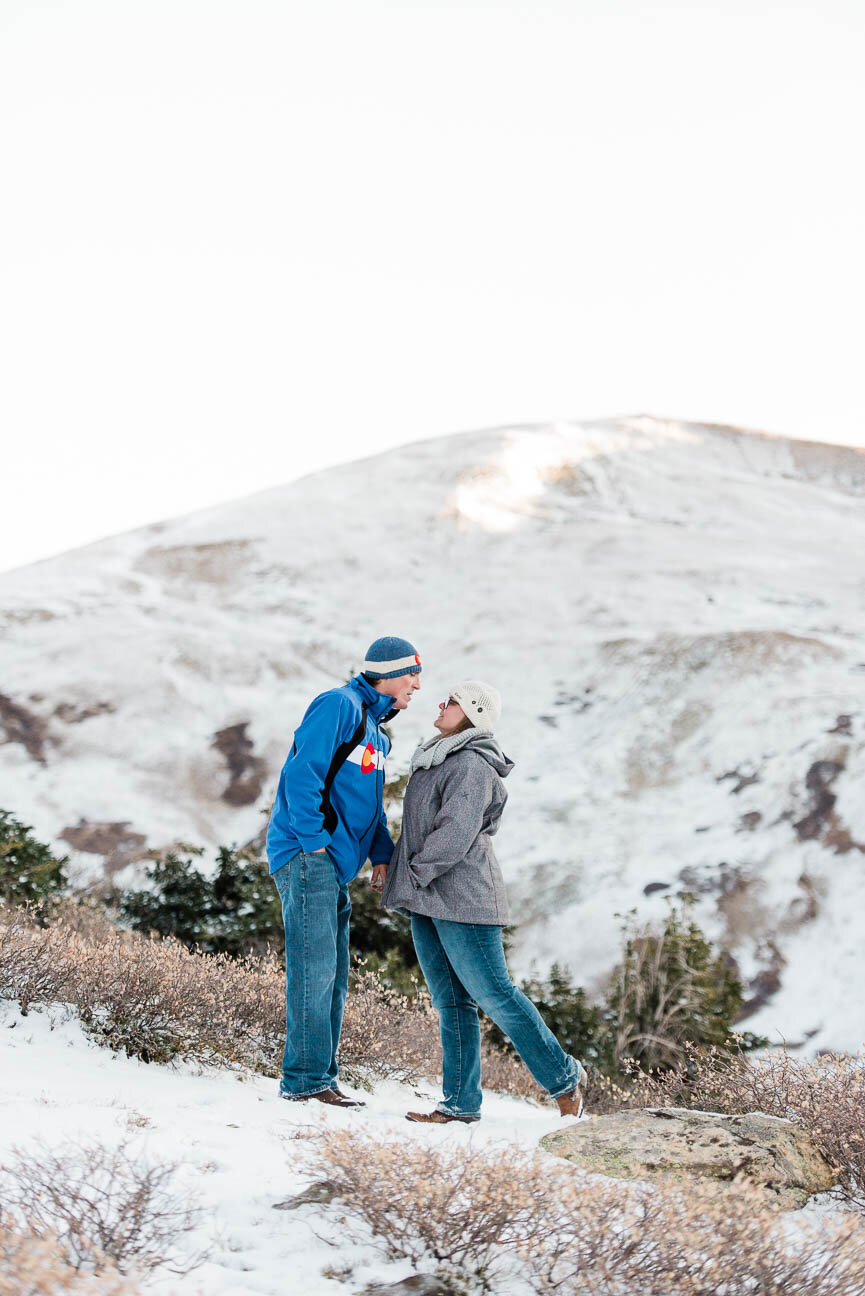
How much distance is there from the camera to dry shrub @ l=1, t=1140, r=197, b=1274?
2.44m

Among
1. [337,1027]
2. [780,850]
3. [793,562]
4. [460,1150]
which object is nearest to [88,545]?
[793,562]

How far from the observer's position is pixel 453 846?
443 cm

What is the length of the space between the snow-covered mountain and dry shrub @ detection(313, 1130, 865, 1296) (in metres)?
7.09

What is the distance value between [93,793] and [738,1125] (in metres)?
14.5

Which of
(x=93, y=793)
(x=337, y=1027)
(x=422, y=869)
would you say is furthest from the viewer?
(x=93, y=793)

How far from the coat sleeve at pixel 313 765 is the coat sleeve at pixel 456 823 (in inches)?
17.4

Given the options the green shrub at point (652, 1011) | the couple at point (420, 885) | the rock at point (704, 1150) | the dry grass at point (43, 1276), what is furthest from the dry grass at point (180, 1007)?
the green shrub at point (652, 1011)

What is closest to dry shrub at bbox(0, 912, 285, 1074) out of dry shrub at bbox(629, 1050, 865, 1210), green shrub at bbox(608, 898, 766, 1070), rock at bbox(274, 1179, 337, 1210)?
rock at bbox(274, 1179, 337, 1210)

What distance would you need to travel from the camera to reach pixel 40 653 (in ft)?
69.4

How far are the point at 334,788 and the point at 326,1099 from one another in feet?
4.52

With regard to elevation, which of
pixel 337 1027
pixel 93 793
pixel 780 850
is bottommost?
pixel 93 793

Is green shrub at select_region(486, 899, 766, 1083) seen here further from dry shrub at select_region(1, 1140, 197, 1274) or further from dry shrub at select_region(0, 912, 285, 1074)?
dry shrub at select_region(1, 1140, 197, 1274)

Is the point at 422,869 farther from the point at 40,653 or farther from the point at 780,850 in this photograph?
the point at 40,653

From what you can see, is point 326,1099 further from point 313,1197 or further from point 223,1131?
point 313,1197
